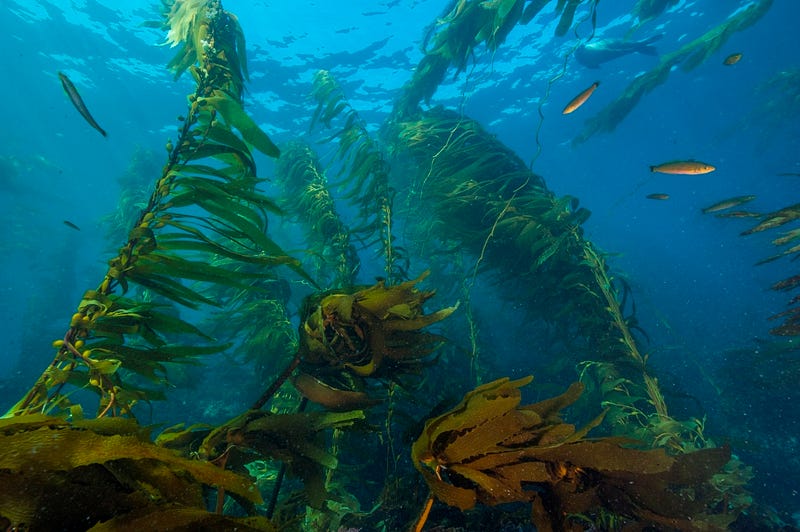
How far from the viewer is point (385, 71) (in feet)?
66.7

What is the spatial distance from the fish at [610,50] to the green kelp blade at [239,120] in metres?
18.9

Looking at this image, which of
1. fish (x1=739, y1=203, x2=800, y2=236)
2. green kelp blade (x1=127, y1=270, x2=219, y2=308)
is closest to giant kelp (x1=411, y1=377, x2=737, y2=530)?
green kelp blade (x1=127, y1=270, x2=219, y2=308)

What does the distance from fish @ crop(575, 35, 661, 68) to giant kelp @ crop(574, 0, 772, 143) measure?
8.76 ft

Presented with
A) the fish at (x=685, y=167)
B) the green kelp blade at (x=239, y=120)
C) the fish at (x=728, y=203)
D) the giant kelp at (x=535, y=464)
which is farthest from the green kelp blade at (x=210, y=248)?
the fish at (x=728, y=203)

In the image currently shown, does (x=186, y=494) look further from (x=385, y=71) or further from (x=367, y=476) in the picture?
(x=385, y=71)

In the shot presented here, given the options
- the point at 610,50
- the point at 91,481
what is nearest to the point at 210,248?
the point at 91,481

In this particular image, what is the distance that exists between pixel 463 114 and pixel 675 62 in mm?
8962

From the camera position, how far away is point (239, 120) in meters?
1.89

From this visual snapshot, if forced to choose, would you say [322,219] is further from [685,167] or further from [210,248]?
[685,167]

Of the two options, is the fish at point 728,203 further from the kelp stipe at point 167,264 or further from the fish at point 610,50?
the fish at point 610,50

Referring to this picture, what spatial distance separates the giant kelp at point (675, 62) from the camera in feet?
28.2

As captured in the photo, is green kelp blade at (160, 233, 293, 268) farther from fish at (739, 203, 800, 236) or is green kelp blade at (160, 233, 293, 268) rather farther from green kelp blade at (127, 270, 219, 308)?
fish at (739, 203, 800, 236)

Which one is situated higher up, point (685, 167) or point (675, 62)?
point (675, 62)

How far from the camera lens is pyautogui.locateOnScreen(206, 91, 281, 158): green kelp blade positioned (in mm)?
1852
